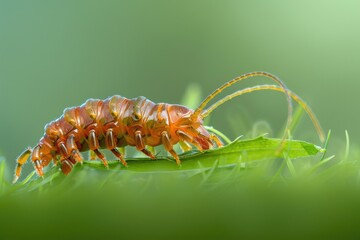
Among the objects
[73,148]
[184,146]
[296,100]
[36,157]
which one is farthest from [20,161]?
[296,100]

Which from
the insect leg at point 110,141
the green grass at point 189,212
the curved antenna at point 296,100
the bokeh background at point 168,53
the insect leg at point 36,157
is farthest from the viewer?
the bokeh background at point 168,53

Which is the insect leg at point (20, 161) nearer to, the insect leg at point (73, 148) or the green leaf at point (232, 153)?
the insect leg at point (73, 148)

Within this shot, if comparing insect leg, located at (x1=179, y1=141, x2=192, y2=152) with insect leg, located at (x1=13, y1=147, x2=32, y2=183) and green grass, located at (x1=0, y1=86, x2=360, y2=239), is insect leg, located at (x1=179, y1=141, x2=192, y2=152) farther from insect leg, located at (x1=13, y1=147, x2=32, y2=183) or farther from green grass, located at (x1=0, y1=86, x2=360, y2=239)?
green grass, located at (x1=0, y1=86, x2=360, y2=239)

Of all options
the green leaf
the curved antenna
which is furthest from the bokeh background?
the green leaf

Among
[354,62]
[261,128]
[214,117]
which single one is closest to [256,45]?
[354,62]

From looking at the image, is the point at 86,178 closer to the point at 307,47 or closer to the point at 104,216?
the point at 104,216

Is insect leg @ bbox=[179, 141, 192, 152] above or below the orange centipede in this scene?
below

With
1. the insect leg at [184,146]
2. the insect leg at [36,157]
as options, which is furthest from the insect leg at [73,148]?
Result: the insect leg at [184,146]
